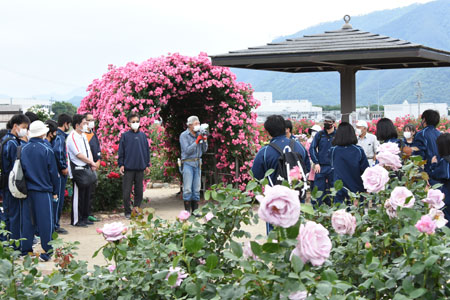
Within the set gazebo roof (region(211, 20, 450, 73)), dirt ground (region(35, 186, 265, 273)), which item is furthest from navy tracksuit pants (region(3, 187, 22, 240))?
gazebo roof (region(211, 20, 450, 73))

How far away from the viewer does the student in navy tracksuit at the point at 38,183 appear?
6.19 metres

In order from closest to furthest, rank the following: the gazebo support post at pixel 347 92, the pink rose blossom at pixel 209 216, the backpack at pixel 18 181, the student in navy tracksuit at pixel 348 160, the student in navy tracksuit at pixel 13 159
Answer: the pink rose blossom at pixel 209 216 < the student in navy tracksuit at pixel 348 160 < the backpack at pixel 18 181 < the student in navy tracksuit at pixel 13 159 < the gazebo support post at pixel 347 92

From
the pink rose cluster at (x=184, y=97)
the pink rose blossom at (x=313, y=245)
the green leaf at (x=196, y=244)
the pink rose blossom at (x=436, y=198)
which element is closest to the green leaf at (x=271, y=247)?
the pink rose blossom at (x=313, y=245)

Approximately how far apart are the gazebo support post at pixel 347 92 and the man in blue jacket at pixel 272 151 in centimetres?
286

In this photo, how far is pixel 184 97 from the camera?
11.3 meters

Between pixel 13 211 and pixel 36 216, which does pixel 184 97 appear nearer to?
pixel 13 211

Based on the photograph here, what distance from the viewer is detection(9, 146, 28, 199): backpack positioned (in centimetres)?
615

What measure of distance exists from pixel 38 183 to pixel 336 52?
143 inches

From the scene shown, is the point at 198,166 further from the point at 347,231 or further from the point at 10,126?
the point at 347,231

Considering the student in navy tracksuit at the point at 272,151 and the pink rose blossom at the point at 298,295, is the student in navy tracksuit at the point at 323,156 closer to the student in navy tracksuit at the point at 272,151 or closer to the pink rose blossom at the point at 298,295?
the student in navy tracksuit at the point at 272,151

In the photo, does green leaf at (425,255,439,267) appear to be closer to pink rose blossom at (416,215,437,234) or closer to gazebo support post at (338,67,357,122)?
pink rose blossom at (416,215,437,234)

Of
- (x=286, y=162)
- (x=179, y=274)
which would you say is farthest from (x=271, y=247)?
(x=286, y=162)

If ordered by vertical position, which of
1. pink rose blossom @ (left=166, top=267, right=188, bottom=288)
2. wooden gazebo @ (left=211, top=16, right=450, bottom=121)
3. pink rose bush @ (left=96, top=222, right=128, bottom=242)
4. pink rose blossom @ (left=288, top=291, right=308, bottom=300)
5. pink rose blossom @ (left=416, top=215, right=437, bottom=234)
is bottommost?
pink rose blossom @ (left=166, top=267, right=188, bottom=288)

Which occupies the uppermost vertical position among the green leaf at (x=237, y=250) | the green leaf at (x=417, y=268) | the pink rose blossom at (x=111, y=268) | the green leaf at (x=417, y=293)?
the green leaf at (x=237, y=250)
